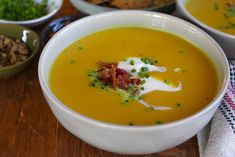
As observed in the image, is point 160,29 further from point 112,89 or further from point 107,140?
point 107,140

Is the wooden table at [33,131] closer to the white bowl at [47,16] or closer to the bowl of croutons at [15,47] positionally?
the bowl of croutons at [15,47]

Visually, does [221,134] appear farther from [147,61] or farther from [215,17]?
[215,17]

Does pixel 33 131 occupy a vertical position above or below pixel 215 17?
below

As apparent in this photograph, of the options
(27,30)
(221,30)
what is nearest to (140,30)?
(221,30)

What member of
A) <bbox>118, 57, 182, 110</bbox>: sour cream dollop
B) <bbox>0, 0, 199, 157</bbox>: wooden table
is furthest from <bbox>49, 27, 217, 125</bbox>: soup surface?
<bbox>0, 0, 199, 157</bbox>: wooden table

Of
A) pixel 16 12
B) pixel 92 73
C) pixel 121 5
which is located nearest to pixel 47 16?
pixel 16 12

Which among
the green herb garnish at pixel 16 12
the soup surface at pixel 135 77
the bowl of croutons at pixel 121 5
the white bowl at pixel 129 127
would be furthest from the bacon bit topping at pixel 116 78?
the green herb garnish at pixel 16 12

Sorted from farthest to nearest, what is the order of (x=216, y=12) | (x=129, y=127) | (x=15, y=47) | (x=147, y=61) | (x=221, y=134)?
(x=216, y=12)
(x=15, y=47)
(x=147, y=61)
(x=221, y=134)
(x=129, y=127)
